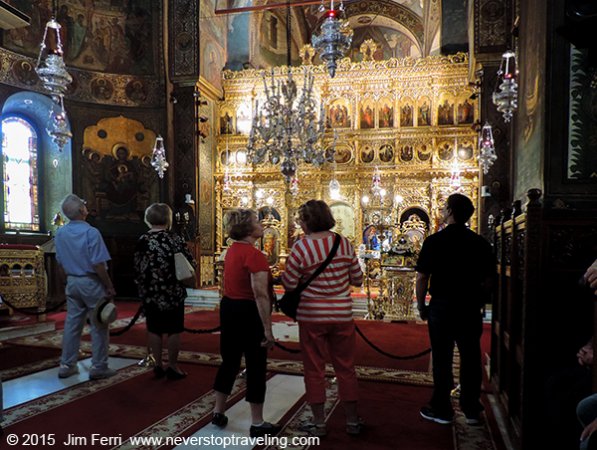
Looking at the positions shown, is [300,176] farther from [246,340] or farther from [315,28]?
[246,340]

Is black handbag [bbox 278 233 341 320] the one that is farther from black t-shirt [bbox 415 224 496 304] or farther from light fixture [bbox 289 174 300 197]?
light fixture [bbox 289 174 300 197]

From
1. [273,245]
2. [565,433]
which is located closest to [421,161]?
[273,245]

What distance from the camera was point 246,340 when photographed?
3025 millimetres

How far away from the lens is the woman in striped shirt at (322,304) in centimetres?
294

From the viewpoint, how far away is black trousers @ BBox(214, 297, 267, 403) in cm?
301

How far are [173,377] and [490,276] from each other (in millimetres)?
3167

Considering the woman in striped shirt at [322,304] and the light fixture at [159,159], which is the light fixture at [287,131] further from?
the woman in striped shirt at [322,304]

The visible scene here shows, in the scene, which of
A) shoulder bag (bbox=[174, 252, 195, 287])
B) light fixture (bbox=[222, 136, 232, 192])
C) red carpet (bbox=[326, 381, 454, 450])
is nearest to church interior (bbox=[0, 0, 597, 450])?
red carpet (bbox=[326, 381, 454, 450])

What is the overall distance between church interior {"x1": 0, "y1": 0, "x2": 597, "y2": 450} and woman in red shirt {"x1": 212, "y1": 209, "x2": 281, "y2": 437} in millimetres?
474

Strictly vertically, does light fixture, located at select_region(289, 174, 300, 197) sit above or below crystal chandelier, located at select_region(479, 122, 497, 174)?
below

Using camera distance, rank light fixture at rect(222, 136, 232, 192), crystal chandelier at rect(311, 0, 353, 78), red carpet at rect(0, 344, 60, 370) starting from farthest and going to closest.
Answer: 1. light fixture at rect(222, 136, 232, 192)
2. crystal chandelier at rect(311, 0, 353, 78)
3. red carpet at rect(0, 344, 60, 370)

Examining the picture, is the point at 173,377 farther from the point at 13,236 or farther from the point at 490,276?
the point at 13,236

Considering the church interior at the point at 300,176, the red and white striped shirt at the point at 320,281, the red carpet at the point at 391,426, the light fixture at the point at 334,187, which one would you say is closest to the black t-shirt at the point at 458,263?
the church interior at the point at 300,176

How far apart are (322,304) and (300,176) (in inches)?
475
